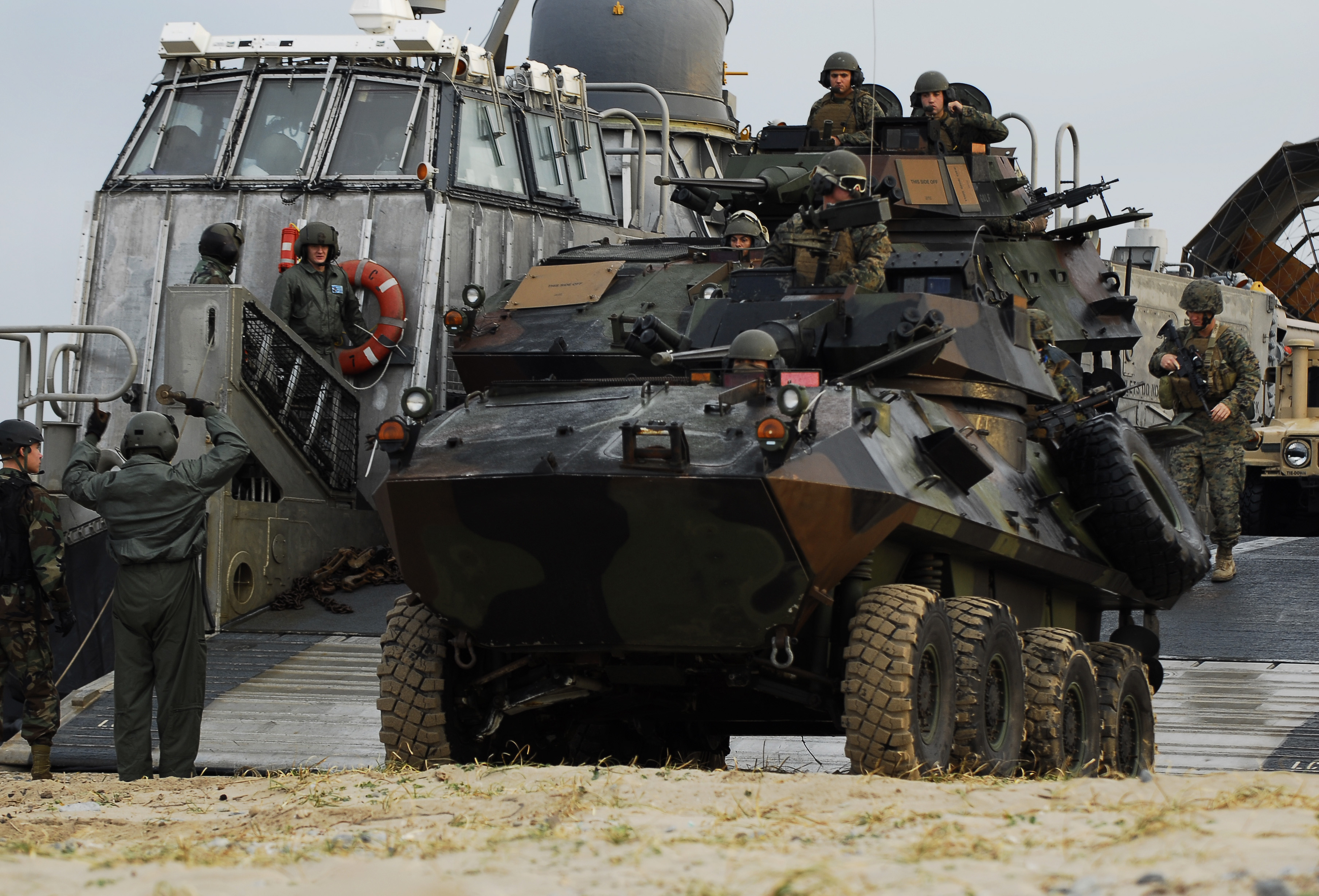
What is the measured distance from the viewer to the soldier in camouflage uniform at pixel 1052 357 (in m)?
10.2

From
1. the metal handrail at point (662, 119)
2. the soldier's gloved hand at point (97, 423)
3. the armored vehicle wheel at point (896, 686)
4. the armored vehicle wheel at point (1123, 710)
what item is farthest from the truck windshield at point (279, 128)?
the armored vehicle wheel at point (896, 686)

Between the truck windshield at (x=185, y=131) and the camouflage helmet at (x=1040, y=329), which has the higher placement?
the truck windshield at (x=185, y=131)

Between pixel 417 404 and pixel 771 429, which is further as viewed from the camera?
pixel 417 404

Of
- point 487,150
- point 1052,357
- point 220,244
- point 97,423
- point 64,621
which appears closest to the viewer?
point 64,621

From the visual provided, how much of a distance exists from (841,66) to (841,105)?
12.1 inches

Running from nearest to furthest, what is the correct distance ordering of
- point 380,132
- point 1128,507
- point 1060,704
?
point 1060,704
point 1128,507
point 380,132

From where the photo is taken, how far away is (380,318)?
14359 millimetres

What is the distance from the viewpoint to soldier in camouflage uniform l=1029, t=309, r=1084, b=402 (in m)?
10.2

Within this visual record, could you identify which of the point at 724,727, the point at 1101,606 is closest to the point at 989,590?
the point at 724,727

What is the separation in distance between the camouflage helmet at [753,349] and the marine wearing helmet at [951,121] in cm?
598

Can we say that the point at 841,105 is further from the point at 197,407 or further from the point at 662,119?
the point at 197,407

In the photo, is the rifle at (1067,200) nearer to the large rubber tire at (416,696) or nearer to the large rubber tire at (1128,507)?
the large rubber tire at (1128,507)

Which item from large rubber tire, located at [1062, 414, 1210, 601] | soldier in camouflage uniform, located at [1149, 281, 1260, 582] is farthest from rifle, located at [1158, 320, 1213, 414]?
large rubber tire, located at [1062, 414, 1210, 601]

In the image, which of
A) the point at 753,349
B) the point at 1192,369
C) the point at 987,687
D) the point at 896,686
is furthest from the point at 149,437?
the point at 1192,369
